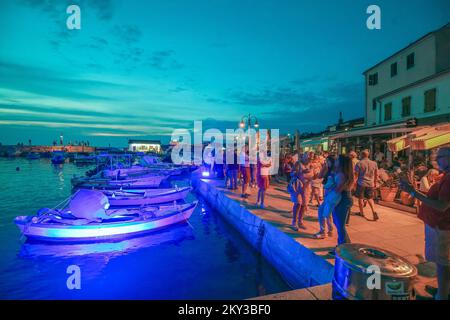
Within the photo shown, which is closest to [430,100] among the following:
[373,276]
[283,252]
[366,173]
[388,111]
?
[388,111]

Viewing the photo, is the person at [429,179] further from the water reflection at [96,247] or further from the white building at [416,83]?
the water reflection at [96,247]

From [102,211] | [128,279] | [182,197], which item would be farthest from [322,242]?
[182,197]

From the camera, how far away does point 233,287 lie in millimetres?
6980

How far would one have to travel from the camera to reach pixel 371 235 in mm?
6242

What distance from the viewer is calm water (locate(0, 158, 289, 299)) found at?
22.7 ft

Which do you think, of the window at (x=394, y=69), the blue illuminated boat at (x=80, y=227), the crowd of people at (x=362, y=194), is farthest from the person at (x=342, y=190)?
the window at (x=394, y=69)

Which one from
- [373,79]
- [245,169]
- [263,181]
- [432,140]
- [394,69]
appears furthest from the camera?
[373,79]

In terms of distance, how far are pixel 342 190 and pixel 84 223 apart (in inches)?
419

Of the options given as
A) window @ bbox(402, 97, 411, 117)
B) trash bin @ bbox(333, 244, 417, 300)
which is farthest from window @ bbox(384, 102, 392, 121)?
trash bin @ bbox(333, 244, 417, 300)

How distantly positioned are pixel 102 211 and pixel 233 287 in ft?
24.0

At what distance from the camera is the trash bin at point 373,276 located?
2.63 metres

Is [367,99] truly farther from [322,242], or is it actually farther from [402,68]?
[322,242]

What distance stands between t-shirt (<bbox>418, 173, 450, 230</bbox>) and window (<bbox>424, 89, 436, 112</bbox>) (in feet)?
49.0

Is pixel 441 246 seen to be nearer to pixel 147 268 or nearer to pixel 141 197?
pixel 147 268
